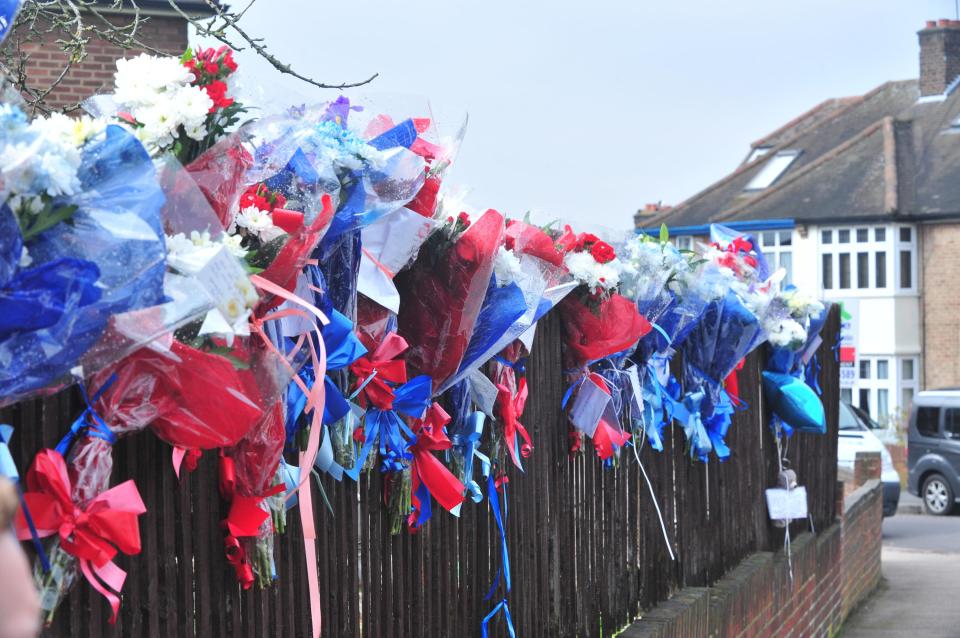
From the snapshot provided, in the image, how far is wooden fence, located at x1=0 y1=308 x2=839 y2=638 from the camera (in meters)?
2.64

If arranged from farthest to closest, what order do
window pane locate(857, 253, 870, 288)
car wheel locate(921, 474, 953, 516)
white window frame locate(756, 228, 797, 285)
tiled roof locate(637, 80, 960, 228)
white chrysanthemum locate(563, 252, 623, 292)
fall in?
white window frame locate(756, 228, 797, 285) < window pane locate(857, 253, 870, 288) < tiled roof locate(637, 80, 960, 228) < car wheel locate(921, 474, 953, 516) < white chrysanthemum locate(563, 252, 623, 292)

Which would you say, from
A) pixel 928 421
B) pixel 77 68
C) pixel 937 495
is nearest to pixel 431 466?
A: pixel 77 68

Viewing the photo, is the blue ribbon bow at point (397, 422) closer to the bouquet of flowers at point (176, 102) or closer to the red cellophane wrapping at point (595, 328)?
the bouquet of flowers at point (176, 102)

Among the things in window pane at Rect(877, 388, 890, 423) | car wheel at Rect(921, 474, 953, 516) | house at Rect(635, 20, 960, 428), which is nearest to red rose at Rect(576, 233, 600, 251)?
car wheel at Rect(921, 474, 953, 516)

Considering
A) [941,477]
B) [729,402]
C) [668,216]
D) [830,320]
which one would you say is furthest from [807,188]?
[729,402]

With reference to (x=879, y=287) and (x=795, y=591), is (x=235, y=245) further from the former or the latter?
(x=879, y=287)

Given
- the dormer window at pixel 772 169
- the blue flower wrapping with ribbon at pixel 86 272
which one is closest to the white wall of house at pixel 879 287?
the dormer window at pixel 772 169

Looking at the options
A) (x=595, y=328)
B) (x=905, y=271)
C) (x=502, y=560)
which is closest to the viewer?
(x=502, y=560)

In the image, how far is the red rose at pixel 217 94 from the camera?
9.00 feet

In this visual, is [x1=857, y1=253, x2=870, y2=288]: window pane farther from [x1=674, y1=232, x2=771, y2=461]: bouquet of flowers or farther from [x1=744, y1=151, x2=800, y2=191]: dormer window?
[x1=674, y1=232, x2=771, y2=461]: bouquet of flowers

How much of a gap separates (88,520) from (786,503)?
6687 millimetres

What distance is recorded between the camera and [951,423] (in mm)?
22297

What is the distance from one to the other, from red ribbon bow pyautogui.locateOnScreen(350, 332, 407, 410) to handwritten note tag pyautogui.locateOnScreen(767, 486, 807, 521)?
5.36 m

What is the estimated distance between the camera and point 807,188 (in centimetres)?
4116
